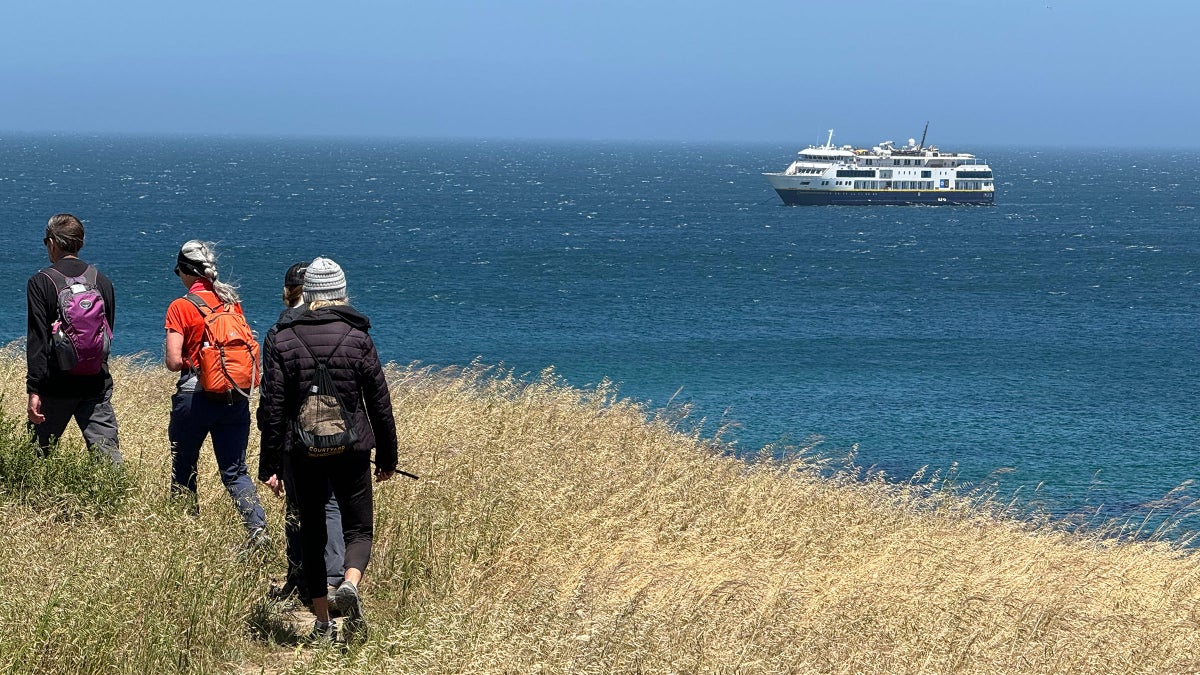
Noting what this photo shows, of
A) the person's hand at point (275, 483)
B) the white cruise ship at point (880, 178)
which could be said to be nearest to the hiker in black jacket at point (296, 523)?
the person's hand at point (275, 483)

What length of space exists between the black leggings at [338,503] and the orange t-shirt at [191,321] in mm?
1143

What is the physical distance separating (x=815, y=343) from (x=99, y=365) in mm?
32691

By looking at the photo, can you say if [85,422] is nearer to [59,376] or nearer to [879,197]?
[59,376]

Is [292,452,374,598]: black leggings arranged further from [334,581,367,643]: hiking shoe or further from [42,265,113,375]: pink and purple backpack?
[42,265,113,375]: pink and purple backpack

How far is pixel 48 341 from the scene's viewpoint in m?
5.96

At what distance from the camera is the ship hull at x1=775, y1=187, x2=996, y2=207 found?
99.2 metres

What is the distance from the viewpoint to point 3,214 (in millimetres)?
72312

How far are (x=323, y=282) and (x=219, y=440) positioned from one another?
4.69 ft

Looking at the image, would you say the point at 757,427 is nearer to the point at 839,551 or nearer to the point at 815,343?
the point at 815,343

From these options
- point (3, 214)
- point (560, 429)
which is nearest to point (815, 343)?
point (560, 429)

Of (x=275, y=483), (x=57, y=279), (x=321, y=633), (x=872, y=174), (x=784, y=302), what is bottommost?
(x=784, y=302)

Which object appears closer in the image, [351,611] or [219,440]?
[351,611]

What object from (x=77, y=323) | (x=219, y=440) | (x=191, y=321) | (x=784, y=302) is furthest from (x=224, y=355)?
(x=784, y=302)

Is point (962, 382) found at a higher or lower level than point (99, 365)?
lower
